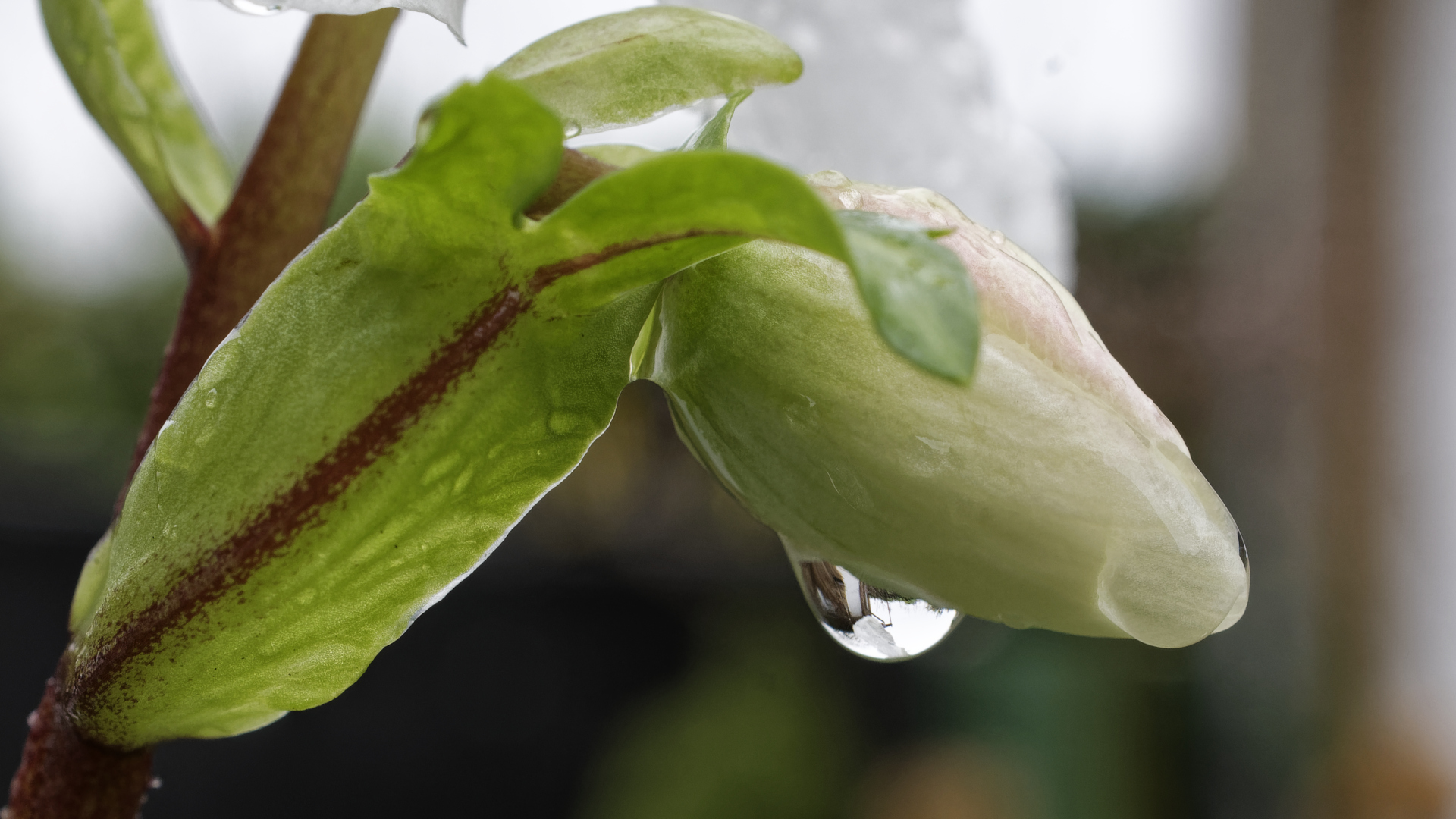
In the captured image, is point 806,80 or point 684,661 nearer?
point 806,80

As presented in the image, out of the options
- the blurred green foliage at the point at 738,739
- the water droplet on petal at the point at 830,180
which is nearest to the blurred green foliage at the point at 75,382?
the blurred green foliage at the point at 738,739

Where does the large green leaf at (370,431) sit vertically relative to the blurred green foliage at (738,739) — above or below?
above

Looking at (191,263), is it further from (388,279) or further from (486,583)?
(486,583)

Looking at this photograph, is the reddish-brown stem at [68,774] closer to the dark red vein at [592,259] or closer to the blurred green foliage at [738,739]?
the dark red vein at [592,259]

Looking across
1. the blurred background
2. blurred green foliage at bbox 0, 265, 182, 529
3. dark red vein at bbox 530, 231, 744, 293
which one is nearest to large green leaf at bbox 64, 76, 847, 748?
dark red vein at bbox 530, 231, 744, 293

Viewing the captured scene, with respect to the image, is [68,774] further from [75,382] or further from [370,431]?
[75,382]

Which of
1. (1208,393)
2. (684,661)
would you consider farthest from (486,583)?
(1208,393)
